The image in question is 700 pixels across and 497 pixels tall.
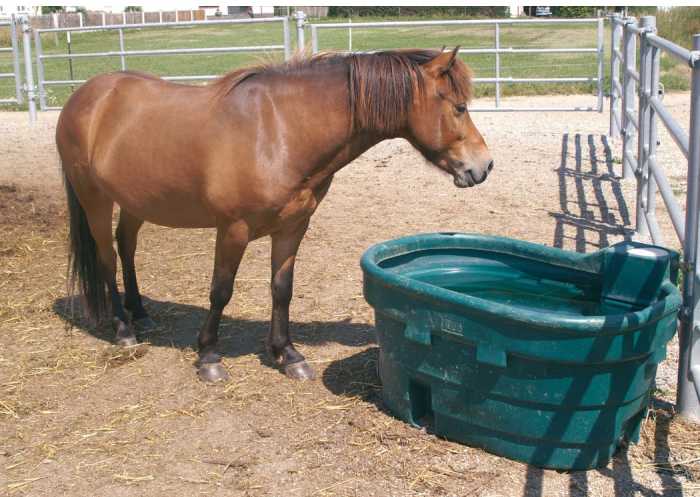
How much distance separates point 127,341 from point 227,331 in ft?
1.80

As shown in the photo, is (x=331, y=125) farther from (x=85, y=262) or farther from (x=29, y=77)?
(x=29, y=77)

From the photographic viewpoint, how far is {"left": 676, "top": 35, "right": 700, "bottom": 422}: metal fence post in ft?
10.3

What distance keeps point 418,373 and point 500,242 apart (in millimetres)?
882

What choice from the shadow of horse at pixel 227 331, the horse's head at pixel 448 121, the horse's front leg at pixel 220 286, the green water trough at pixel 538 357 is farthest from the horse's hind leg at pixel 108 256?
the horse's head at pixel 448 121

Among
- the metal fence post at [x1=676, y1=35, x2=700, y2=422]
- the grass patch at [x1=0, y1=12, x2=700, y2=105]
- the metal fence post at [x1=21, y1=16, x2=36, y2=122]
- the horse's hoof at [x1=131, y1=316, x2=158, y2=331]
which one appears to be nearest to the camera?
the metal fence post at [x1=676, y1=35, x2=700, y2=422]

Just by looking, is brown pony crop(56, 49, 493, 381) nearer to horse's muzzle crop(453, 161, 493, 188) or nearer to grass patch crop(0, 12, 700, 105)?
horse's muzzle crop(453, 161, 493, 188)

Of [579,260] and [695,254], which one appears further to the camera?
[579,260]

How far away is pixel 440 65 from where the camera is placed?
343 centimetres

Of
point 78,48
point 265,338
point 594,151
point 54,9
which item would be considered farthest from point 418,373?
point 54,9

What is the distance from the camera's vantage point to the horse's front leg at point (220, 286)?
147 inches

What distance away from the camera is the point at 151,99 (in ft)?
13.5

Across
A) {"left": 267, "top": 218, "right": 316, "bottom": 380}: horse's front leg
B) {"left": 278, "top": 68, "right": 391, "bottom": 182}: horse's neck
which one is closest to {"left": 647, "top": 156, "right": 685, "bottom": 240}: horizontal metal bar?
{"left": 278, "top": 68, "right": 391, "bottom": 182}: horse's neck

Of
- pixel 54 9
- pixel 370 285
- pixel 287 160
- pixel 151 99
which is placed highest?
pixel 54 9

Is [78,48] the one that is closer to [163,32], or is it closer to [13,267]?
[163,32]
